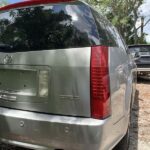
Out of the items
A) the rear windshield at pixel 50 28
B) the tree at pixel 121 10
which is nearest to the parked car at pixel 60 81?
the rear windshield at pixel 50 28

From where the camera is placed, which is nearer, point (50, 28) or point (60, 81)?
point (60, 81)

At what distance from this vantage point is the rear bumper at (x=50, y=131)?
3.13 m

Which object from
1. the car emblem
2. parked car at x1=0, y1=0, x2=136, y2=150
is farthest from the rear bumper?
the car emblem

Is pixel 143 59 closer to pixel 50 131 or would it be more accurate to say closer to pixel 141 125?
pixel 141 125

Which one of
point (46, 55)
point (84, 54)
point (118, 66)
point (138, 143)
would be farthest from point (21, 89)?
point (138, 143)

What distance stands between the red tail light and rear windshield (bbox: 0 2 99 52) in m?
0.13

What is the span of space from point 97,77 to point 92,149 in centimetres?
66

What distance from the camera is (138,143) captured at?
5.16 meters

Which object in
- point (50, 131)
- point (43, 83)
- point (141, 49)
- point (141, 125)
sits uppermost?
point (43, 83)

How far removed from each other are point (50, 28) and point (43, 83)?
0.56 m

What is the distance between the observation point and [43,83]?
331cm

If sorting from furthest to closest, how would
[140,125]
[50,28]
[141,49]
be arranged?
[141,49], [140,125], [50,28]

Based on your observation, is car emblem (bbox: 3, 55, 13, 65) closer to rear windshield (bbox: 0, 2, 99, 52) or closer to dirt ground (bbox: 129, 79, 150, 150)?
rear windshield (bbox: 0, 2, 99, 52)

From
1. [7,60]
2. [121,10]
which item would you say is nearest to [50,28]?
[7,60]
